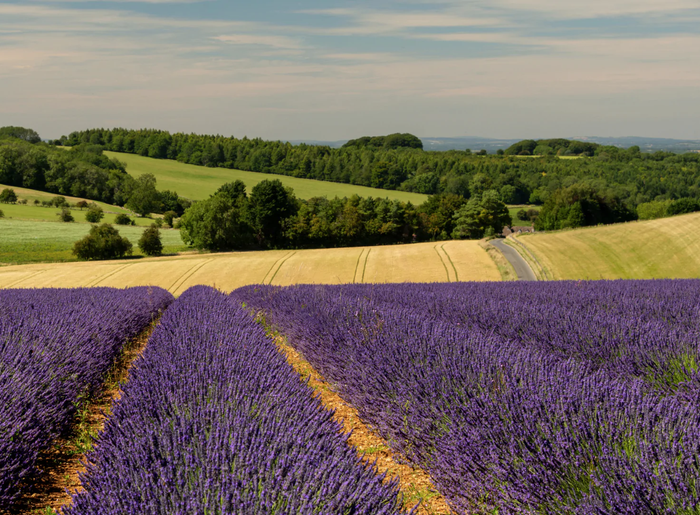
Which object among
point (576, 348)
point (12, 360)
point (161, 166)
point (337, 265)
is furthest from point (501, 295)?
point (161, 166)

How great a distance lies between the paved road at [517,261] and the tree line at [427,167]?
47452 mm

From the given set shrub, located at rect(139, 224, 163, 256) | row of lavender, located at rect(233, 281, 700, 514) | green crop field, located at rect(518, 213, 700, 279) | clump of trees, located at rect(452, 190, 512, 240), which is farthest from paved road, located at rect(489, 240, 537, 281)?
clump of trees, located at rect(452, 190, 512, 240)

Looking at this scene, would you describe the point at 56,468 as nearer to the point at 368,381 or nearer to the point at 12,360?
the point at 12,360

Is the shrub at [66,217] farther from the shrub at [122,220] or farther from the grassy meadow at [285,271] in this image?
the grassy meadow at [285,271]

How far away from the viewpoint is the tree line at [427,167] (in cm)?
8038

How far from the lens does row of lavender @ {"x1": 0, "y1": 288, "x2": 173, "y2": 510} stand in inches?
118

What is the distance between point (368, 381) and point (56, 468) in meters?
2.27

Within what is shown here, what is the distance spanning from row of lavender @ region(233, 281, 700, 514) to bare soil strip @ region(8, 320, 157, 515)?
203 centimetres

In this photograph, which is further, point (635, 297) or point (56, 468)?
point (635, 297)

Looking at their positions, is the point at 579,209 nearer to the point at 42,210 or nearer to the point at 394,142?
the point at 42,210

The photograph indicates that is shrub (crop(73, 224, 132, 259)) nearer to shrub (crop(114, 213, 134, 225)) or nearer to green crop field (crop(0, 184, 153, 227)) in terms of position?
shrub (crop(114, 213, 134, 225))

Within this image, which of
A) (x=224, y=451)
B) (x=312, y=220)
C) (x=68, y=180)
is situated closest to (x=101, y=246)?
(x=312, y=220)

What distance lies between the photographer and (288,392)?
3.37 metres

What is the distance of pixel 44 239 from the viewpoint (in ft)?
136
